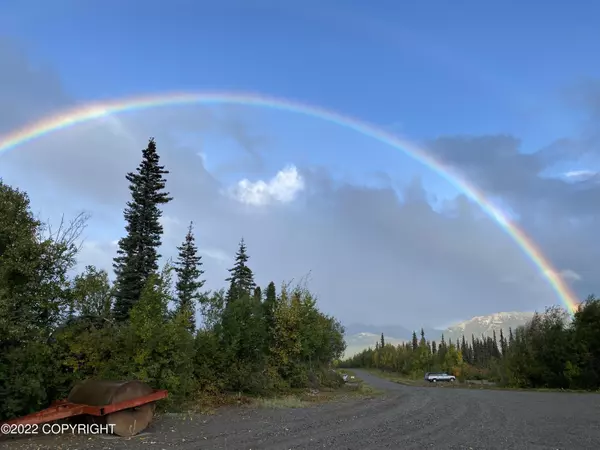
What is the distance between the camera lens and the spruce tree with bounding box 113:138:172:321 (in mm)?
33438

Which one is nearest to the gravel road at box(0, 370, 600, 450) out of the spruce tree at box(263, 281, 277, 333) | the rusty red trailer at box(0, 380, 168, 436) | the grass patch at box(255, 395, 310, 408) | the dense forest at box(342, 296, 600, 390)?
the rusty red trailer at box(0, 380, 168, 436)

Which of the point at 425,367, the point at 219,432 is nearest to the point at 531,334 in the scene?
the point at 219,432

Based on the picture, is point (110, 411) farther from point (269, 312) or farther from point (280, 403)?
point (269, 312)

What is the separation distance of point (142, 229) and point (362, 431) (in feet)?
88.6

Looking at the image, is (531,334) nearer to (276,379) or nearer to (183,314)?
(276,379)

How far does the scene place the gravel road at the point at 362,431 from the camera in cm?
1036

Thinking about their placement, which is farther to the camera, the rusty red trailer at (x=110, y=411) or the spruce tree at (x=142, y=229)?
the spruce tree at (x=142, y=229)

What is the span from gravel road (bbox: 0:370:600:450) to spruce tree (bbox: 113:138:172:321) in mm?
17999

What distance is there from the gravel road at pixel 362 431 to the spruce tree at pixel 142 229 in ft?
59.1

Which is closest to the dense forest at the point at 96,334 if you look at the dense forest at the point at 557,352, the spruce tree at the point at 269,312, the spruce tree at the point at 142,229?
the spruce tree at the point at 269,312

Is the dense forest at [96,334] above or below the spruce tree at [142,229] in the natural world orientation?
below

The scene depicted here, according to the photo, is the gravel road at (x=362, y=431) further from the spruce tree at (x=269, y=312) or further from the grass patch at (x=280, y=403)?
the spruce tree at (x=269, y=312)

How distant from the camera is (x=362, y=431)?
12.6 metres

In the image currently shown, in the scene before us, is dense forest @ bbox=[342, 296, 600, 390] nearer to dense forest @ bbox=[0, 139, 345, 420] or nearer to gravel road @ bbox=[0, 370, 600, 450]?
gravel road @ bbox=[0, 370, 600, 450]
